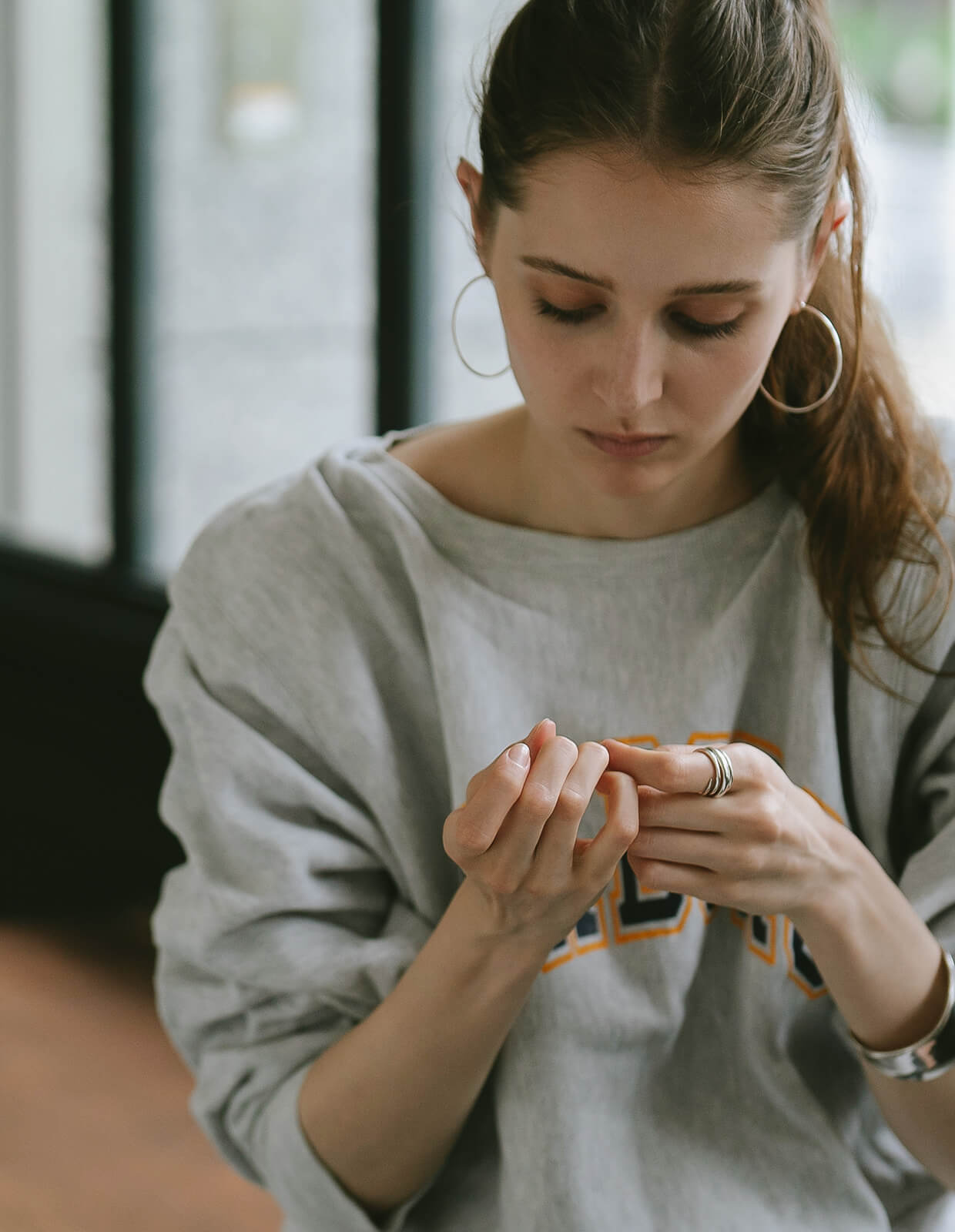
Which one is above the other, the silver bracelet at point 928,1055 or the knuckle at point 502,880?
the knuckle at point 502,880

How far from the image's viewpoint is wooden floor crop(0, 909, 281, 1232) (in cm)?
188

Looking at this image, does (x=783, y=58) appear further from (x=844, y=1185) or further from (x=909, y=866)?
(x=844, y=1185)

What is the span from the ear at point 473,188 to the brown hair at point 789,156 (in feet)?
0.08

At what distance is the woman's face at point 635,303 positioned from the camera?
85 cm

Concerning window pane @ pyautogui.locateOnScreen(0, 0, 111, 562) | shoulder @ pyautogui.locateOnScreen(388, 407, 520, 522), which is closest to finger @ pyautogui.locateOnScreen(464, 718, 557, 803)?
shoulder @ pyautogui.locateOnScreen(388, 407, 520, 522)

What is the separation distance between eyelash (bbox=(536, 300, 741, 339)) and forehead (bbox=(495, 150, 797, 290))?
39 millimetres

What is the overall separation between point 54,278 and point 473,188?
2.41 m

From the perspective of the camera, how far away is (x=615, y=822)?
83cm

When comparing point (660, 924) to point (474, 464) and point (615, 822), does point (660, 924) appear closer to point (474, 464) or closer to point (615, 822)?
point (615, 822)

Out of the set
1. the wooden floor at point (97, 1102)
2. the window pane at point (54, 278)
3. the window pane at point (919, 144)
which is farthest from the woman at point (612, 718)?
the window pane at point (54, 278)

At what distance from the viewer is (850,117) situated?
3.29 ft

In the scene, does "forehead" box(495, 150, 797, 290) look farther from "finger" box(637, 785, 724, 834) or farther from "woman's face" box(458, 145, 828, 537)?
"finger" box(637, 785, 724, 834)

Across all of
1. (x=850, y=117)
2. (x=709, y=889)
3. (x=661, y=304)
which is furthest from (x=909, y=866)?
(x=850, y=117)

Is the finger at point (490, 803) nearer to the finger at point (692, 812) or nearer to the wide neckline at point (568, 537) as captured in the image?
the finger at point (692, 812)
